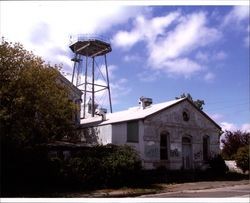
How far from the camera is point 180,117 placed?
34.1 metres

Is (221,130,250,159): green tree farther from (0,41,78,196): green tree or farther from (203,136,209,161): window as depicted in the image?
(0,41,78,196): green tree

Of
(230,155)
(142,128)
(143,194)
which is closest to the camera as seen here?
(143,194)

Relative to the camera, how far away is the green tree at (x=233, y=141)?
4206 centimetres

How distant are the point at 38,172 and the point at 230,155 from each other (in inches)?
990

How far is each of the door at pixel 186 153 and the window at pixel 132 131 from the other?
15.5 ft

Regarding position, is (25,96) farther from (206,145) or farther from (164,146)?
(206,145)

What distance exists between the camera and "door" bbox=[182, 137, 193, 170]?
34.2 metres

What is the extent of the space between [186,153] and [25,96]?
15779 millimetres

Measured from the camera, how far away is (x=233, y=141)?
1678 inches

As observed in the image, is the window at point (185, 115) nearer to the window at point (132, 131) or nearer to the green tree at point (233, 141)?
the window at point (132, 131)

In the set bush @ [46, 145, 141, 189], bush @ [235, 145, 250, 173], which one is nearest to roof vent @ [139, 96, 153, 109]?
bush @ [235, 145, 250, 173]

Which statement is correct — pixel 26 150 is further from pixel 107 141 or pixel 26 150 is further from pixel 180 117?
pixel 180 117

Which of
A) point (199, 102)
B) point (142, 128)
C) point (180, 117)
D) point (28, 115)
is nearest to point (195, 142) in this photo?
point (180, 117)

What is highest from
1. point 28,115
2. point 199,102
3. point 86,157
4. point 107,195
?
point 199,102
